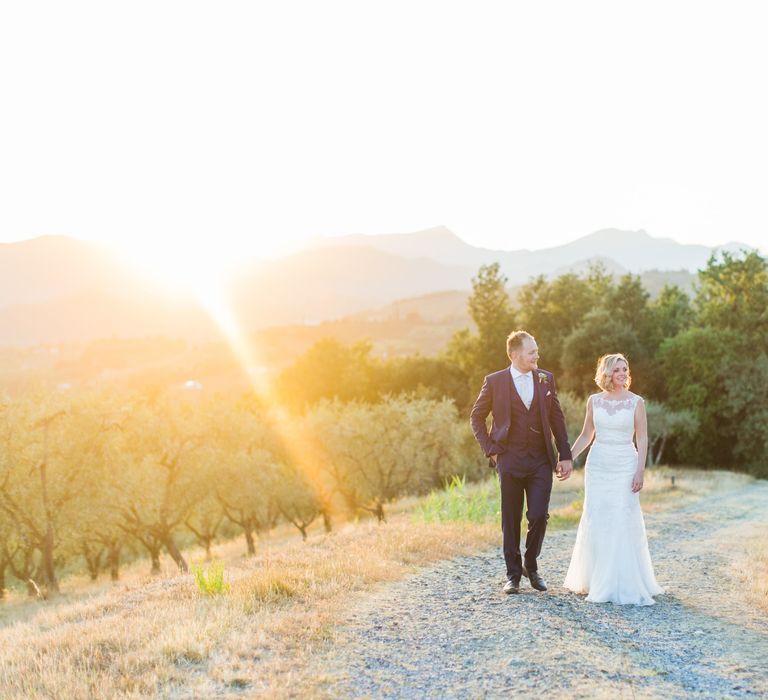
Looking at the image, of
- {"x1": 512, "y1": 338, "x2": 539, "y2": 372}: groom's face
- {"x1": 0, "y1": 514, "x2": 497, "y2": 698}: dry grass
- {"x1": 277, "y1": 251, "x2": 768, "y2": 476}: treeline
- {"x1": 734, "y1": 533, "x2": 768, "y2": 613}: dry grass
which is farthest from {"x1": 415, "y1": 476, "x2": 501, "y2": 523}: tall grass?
{"x1": 277, "y1": 251, "x2": 768, "y2": 476}: treeline

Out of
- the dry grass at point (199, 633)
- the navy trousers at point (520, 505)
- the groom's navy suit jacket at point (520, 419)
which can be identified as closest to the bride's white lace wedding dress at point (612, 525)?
the navy trousers at point (520, 505)

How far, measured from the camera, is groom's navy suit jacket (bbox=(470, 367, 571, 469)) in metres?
8.22

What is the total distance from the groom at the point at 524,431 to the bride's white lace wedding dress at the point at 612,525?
0.59 m

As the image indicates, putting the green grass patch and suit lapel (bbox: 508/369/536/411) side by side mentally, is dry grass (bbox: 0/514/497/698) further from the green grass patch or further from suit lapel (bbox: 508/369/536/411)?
suit lapel (bbox: 508/369/536/411)

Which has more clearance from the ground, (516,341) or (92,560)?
(516,341)

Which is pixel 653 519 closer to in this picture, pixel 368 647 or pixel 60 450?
pixel 368 647

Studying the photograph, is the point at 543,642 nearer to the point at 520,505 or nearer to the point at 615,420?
the point at 520,505

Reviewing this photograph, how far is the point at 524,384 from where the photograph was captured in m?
8.31

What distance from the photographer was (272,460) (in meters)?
43.4

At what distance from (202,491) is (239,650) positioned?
31.1m

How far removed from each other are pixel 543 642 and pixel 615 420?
2887 millimetres

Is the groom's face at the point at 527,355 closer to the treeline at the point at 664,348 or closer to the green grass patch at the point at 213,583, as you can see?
the green grass patch at the point at 213,583

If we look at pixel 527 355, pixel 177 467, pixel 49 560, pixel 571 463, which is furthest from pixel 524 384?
pixel 177 467

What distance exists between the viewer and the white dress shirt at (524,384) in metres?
8.29
